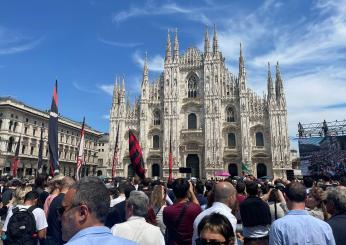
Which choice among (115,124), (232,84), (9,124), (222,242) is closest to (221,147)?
(232,84)

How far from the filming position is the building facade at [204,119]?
3750 centimetres

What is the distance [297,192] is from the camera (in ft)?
11.8

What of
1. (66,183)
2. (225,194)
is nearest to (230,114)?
(66,183)

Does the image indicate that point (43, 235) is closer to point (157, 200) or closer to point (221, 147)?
point (157, 200)

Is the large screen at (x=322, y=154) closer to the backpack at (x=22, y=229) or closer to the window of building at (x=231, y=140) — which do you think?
the window of building at (x=231, y=140)

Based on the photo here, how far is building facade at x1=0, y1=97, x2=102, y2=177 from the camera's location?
137 ft

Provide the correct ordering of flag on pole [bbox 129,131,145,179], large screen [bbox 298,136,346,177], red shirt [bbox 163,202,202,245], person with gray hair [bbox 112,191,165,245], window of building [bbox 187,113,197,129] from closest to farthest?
person with gray hair [bbox 112,191,165,245]
red shirt [bbox 163,202,202,245]
flag on pole [bbox 129,131,145,179]
large screen [bbox 298,136,346,177]
window of building [bbox 187,113,197,129]

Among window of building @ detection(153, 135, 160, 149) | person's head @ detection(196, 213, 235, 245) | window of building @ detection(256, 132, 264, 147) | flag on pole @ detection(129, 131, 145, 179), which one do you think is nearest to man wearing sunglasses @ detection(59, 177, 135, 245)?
person's head @ detection(196, 213, 235, 245)

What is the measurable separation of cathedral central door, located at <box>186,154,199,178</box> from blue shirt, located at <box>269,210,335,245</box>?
36465 millimetres

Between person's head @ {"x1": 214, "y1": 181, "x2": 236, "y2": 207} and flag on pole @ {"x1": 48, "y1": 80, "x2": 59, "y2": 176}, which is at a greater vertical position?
flag on pole @ {"x1": 48, "y1": 80, "x2": 59, "y2": 176}

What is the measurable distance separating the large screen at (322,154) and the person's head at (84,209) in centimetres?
3469

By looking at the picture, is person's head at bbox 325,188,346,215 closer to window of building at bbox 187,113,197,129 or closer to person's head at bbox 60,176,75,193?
person's head at bbox 60,176,75,193

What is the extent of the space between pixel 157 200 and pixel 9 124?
44.0m

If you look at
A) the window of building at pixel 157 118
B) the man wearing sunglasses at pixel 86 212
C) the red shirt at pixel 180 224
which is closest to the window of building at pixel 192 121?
the window of building at pixel 157 118
